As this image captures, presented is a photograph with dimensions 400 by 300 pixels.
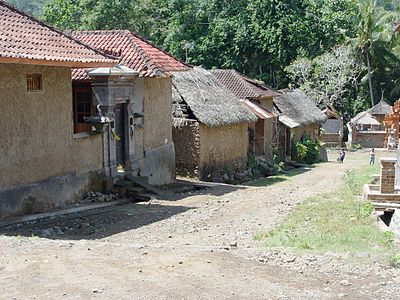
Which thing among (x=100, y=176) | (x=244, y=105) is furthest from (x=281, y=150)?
(x=100, y=176)

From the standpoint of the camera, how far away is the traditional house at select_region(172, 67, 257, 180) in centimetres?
2308

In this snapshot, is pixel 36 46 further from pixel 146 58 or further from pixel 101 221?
pixel 146 58

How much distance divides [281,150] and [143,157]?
15974mm

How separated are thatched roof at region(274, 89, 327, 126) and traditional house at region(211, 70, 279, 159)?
350 cm

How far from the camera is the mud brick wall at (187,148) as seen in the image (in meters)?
23.0

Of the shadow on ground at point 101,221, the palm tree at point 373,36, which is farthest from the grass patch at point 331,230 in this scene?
the palm tree at point 373,36

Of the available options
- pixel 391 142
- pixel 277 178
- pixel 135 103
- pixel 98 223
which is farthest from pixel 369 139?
pixel 98 223

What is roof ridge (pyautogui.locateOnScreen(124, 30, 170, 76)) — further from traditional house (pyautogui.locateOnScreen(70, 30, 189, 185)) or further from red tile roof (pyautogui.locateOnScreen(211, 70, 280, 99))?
red tile roof (pyautogui.locateOnScreen(211, 70, 280, 99))

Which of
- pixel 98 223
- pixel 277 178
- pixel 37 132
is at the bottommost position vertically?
pixel 277 178

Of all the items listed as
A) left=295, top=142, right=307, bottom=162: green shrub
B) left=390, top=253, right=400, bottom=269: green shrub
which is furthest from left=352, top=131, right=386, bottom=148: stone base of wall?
left=390, top=253, right=400, bottom=269: green shrub

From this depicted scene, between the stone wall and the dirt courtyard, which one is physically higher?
the dirt courtyard

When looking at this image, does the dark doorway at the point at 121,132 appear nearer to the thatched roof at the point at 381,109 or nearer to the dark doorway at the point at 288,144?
the dark doorway at the point at 288,144

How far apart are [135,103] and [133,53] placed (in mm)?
1869

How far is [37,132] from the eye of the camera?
46.0ft
